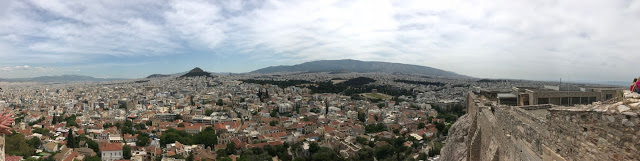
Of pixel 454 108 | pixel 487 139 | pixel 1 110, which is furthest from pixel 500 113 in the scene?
pixel 454 108

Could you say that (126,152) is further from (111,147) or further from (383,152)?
(383,152)

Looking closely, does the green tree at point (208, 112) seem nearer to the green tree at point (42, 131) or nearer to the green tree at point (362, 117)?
the green tree at point (42, 131)

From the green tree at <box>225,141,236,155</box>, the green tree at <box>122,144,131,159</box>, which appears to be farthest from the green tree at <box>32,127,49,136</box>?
the green tree at <box>225,141,236,155</box>

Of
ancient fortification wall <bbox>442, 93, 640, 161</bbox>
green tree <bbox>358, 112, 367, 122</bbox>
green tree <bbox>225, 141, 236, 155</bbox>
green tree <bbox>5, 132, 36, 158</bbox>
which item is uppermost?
ancient fortification wall <bbox>442, 93, 640, 161</bbox>

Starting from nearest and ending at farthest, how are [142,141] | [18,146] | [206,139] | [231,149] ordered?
[18,146], [231,149], [142,141], [206,139]

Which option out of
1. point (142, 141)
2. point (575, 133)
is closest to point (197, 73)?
point (142, 141)

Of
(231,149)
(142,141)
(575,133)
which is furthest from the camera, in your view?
(142,141)

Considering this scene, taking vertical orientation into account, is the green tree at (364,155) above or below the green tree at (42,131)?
below

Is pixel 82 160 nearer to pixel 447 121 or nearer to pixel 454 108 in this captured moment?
pixel 447 121

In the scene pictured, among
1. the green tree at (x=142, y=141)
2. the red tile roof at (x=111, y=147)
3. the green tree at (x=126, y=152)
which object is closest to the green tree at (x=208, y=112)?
the green tree at (x=142, y=141)

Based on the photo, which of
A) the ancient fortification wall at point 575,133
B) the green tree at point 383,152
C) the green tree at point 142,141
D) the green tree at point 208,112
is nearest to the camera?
the ancient fortification wall at point 575,133

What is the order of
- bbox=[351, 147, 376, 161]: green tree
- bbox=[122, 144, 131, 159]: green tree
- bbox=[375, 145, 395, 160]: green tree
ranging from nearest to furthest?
1. bbox=[351, 147, 376, 161]: green tree
2. bbox=[375, 145, 395, 160]: green tree
3. bbox=[122, 144, 131, 159]: green tree

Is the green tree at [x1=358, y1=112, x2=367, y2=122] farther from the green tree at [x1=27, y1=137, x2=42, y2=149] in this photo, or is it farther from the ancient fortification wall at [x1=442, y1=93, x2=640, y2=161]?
the ancient fortification wall at [x1=442, y1=93, x2=640, y2=161]

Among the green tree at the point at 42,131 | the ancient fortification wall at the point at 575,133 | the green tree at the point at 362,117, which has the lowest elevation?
the green tree at the point at 362,117
